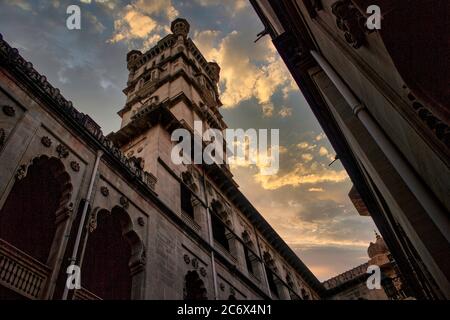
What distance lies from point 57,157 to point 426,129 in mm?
9661

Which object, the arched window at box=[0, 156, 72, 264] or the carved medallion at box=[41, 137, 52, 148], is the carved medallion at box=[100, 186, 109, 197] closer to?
the arched window at box=[0, 156, 72, 264]

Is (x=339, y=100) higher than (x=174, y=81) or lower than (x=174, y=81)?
lower

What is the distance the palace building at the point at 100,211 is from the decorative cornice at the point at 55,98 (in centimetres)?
4

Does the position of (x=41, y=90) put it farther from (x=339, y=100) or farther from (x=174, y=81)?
(x=174, y=81)

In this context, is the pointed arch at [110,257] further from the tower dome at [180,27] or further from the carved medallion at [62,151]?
the tower dome at [180,27]

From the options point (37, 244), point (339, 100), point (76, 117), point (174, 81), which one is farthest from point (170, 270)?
point (174, 81)

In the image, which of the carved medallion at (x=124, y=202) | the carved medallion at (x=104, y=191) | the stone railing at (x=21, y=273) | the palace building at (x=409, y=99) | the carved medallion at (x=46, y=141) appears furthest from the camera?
the carved medallion at (x=124, y=202)

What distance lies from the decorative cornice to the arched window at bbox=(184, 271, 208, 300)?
12.8ft

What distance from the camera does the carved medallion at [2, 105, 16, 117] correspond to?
882 cm

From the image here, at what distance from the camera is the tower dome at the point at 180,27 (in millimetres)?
37272

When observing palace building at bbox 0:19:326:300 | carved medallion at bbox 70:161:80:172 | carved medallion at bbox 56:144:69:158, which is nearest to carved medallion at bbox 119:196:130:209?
palace building at bbox 0:19:326:300

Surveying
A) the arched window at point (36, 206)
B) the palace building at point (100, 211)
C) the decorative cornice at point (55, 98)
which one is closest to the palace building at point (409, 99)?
the palace building at point (100, 211)

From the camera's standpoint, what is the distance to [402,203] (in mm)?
4523

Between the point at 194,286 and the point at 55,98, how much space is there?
8834 millimetres
